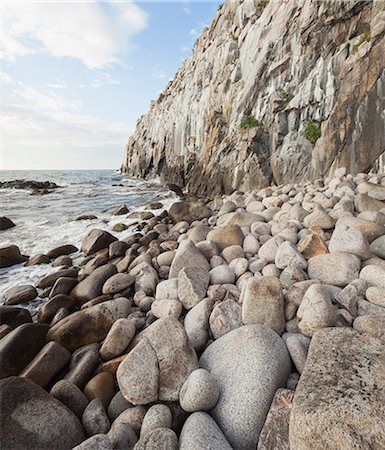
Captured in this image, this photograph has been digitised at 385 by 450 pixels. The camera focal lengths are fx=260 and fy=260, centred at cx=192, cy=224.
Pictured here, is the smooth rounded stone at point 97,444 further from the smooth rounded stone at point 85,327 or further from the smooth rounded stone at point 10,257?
the smooth rounded stone at point 10,257

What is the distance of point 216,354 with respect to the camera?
113 inches

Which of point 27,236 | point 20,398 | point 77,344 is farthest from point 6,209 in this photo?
point 20,398

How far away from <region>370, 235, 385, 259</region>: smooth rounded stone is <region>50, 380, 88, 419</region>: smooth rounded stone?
4.67 meters

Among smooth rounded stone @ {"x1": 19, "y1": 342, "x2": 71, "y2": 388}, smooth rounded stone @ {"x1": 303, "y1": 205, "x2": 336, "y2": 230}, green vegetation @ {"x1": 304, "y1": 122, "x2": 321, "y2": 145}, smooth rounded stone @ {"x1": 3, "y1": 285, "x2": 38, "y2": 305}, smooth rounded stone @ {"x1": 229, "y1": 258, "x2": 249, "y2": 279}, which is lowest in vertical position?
smooth rounded stone @ {"x1": 3, "y1": 285, "x2": 38, "y2": 305}

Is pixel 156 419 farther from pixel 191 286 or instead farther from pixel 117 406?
pixel 191 286

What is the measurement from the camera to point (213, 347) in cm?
299

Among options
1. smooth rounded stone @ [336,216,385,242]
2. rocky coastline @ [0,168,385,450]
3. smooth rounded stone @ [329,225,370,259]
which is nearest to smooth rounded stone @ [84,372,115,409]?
rocky coastline @ [0,168,385,450]

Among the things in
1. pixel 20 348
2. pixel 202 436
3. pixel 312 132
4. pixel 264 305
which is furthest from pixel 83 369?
pixel 312 132

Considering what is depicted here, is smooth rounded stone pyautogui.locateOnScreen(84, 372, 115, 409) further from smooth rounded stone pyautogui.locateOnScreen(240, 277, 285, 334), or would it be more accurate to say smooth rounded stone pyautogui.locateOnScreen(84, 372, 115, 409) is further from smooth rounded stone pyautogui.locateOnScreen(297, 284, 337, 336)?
smooth rounded stone pyautogui.locateOnScreen(297, 284, 337, 336)

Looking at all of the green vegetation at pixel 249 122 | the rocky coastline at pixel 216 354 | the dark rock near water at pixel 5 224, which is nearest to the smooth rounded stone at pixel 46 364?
the rocky coastline at pixel 216 354

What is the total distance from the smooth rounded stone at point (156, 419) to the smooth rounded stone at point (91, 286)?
123 inches

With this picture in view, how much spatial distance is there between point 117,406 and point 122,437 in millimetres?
498

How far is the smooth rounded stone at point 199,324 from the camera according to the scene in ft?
10.7

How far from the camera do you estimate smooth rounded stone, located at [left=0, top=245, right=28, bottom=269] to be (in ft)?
23.6
